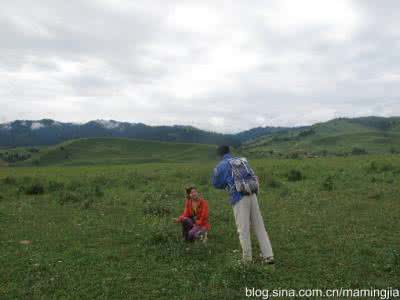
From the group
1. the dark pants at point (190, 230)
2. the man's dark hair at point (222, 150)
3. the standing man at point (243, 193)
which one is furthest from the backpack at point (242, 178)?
the dark pants at point (190, 230)

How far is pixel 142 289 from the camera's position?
27.6 ft

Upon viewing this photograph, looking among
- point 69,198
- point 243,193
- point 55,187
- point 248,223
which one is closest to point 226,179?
point 243,193

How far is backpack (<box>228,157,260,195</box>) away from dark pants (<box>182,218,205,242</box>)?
9.05 ft

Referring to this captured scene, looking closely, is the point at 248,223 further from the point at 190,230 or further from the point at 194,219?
the point at 194,219

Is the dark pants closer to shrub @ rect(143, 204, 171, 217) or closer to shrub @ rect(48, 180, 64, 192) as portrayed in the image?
shrub @ rect(143, 204, 171, 217)

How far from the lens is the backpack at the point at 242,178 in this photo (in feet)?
30.4

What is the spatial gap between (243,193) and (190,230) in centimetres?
292

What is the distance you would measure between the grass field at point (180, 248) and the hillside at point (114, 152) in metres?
127

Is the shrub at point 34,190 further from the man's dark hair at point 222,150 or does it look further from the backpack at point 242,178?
the backpack at point 242,178

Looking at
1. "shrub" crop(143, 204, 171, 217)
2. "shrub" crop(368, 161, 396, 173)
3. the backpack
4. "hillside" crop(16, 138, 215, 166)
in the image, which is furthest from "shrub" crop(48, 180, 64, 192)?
"hillside" crop(16, 138, 215, 166)

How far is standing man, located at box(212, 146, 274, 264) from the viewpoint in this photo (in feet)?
30.7

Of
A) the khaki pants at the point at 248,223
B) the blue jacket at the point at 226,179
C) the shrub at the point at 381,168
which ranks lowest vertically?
the khaki pants at the point at 248,223

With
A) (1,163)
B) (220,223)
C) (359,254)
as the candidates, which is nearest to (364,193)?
(220,223)

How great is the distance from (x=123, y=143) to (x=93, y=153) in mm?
23526
